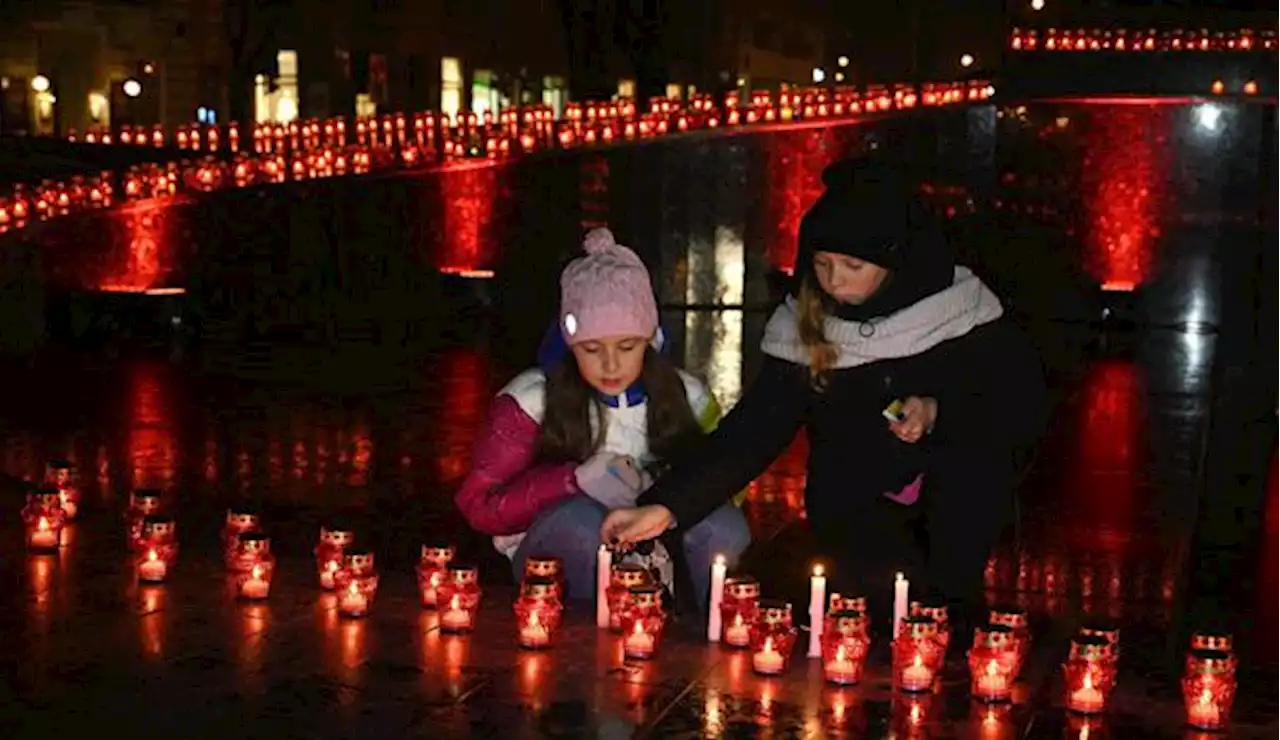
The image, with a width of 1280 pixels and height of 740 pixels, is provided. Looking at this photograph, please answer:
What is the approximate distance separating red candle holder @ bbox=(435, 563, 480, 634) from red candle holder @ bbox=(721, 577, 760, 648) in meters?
0.69

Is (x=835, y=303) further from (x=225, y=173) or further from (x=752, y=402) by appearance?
(x=225, y=173)

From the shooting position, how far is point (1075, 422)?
13000 millimetres

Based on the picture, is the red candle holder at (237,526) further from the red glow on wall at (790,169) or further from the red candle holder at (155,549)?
the red glow on wall at (790,169)

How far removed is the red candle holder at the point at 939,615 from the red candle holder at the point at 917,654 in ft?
0.04

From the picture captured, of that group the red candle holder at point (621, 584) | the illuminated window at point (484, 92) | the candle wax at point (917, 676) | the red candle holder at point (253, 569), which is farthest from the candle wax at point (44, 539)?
the illuminated window at point (484, 92)

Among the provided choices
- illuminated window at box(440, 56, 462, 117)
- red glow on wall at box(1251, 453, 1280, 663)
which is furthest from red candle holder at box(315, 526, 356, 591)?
illuminated window at box(440, 56, 462, 117)

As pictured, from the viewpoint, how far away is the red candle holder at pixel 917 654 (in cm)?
589

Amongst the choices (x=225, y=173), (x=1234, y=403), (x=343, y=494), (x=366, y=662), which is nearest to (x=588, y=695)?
(x=366, y=662)

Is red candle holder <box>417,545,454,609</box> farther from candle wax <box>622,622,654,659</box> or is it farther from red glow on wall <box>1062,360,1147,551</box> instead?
red glow on wall <box>1062,360,1147,551</box>

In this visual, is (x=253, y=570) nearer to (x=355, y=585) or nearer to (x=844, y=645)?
(x=355, y=585)

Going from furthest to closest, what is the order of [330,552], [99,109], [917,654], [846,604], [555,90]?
1. [555,90]
2. [99,109]
3. [330,552]
4. [846,604]
5. [917,654]

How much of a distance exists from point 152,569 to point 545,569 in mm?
1424

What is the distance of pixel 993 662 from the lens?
591 cm

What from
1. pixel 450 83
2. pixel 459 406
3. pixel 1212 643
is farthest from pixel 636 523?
pixel 450 83
